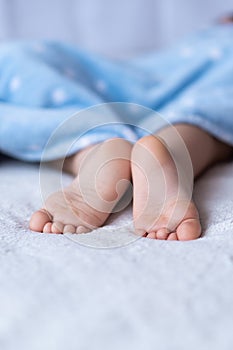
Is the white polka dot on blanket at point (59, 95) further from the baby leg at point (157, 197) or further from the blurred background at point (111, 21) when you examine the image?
the blurred background at point (111, 21)

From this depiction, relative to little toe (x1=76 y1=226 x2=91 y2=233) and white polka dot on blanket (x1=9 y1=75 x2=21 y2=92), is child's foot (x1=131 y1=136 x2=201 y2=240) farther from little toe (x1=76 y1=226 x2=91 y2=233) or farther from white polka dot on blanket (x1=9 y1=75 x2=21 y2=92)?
white polka dot on blanket (x1=9 y1=75 x2=21 y2=92)

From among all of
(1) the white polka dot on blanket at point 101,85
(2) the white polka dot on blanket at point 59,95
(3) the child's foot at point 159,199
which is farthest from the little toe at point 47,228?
(1) the white polka dot on blanket at point 101,85

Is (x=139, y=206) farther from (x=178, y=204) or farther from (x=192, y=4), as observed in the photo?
(x=192, y=4)

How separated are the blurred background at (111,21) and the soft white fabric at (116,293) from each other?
137 centimetres

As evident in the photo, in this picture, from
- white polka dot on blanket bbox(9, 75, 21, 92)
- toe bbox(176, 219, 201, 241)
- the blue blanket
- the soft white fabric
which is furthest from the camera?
white polka dot on blanket bbox(9, 75, 21, 92)

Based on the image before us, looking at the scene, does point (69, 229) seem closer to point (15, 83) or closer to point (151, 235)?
point (151, 235)

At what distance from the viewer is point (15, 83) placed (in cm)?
100

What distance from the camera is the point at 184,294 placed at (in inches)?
18.0

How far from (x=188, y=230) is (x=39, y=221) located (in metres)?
0.19

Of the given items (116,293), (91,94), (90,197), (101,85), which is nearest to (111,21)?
(101,85)

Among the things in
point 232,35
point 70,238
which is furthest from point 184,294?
point 232,35

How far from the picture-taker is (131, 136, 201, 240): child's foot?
610mm

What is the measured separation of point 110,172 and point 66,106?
334 mm

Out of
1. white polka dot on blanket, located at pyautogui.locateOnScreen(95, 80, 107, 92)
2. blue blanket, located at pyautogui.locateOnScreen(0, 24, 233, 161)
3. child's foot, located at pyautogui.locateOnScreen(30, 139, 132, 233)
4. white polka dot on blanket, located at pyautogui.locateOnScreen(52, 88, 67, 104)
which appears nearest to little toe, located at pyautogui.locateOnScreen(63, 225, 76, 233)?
child's foot, located at pyautogui.locateOnScreen(30, 139, 132, 233)
